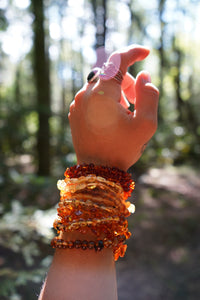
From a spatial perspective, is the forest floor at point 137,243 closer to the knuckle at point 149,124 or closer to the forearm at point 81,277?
the forearm at point 81,277

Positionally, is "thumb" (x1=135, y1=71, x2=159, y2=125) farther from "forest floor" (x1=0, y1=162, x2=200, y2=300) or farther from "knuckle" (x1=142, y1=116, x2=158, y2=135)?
"forest floor" (x1=0, y1=162, x2=200, y2=300)

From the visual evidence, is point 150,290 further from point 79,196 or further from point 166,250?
point 79,196

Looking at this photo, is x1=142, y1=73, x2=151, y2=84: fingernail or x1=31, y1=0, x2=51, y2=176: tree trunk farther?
x1=31, y1=0, x2=51, y2=176: tree trunk

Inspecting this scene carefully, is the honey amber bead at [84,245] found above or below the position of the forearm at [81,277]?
above

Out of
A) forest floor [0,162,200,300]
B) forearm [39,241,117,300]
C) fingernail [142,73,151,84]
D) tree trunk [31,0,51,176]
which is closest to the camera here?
forearm [39,241,117,300]

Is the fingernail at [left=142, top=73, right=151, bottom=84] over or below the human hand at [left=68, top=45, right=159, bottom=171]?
over

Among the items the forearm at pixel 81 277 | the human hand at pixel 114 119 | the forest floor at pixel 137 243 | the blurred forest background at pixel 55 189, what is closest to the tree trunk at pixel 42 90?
the blurred forest background at pixel 55 189

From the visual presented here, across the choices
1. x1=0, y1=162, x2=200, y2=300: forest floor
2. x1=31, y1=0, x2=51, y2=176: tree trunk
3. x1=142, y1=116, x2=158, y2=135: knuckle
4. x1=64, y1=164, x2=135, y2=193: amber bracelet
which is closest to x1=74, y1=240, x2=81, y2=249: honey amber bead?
x1=64, y1=164, x2=135, y2=193: amber bracelet

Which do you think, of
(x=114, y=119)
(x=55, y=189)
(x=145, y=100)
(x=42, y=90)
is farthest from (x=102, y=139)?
(x=42, y=90)
